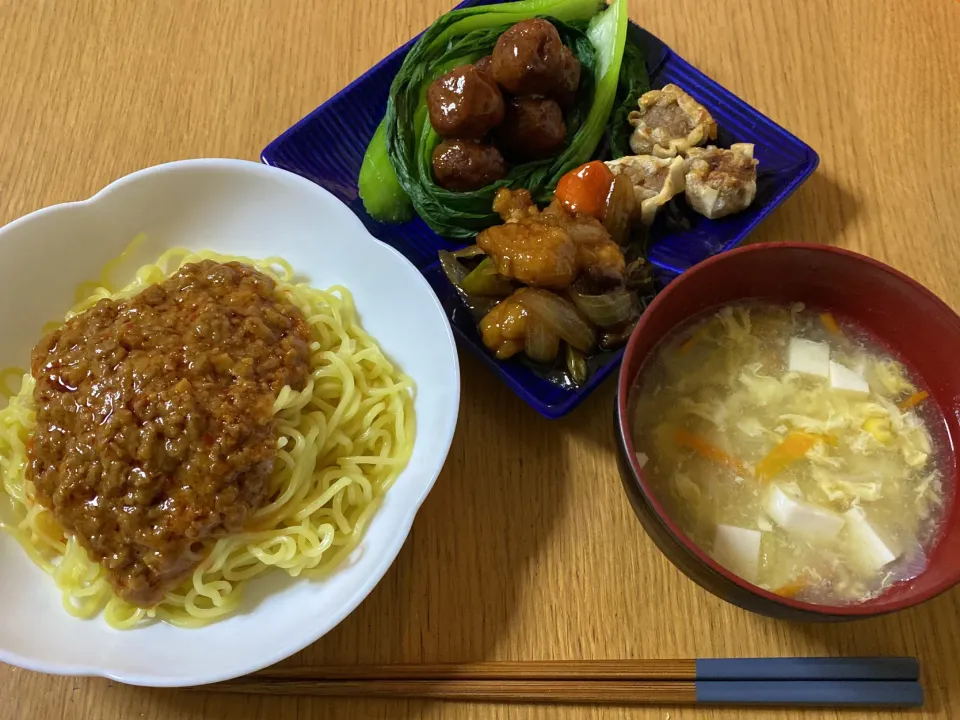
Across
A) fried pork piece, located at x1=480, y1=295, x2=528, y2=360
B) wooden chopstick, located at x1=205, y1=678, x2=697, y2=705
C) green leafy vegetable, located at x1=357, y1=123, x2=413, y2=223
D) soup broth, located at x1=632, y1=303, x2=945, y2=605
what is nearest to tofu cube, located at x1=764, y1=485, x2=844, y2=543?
soup broth, located at x1=632, y1=303, x2=945, y2=605

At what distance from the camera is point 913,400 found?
1.57 m

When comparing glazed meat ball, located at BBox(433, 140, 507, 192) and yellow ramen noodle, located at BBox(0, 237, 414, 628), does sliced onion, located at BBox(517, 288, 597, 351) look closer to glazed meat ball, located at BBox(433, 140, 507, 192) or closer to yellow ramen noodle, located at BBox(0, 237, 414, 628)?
yellow ramen noodle, located at BBox(0, 237, 414, 628)

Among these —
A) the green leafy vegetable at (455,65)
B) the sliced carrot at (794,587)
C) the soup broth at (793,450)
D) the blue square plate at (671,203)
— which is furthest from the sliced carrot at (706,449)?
the green leafy vegetable at (455,65)

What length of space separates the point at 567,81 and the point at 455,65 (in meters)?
0.38

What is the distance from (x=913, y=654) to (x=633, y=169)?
149cm

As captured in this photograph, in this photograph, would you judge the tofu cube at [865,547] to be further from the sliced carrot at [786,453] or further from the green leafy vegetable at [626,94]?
the green leafy vegetable at [626,94]

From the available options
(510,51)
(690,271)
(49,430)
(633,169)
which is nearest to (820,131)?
(633,169)

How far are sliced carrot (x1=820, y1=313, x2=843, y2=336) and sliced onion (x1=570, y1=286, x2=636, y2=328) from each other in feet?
1.59

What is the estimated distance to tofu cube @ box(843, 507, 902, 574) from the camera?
143 centimetres

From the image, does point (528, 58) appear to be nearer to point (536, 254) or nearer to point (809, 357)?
point (536, 254)

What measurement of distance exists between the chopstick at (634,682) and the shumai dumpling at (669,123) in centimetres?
149

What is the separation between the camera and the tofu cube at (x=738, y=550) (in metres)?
1.43

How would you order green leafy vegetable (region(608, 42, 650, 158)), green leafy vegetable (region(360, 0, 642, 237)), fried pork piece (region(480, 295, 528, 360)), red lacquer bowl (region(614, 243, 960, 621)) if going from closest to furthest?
red lacquer bowl (region(614, 243, 960, 621)) < fried pork piece (region(480, 295, 528, 360)) < green leafy vegetable (region(360, 0, 642, 237)) < green leafy vegetable (region(608, 42, 650, 158))

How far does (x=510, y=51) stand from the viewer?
2.14 meters
